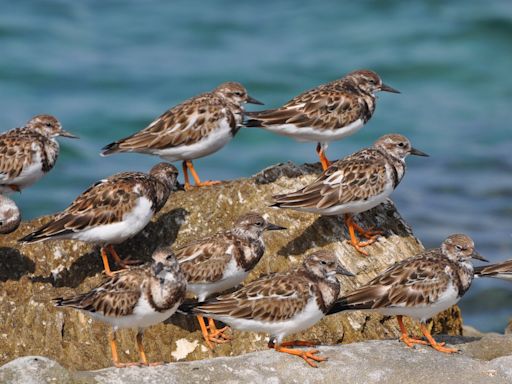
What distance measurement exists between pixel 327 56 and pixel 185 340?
1695 centimetres

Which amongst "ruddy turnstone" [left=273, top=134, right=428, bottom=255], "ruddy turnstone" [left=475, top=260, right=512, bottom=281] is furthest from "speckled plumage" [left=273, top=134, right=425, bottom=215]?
"ruddy turnstone" [left=475, top=260, right=512, bottom=281]

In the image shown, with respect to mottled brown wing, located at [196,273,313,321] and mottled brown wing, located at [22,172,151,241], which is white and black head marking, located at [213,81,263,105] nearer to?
mottled brown wing, located at [22,172,151,241]

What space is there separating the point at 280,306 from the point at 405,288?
41.3 inches

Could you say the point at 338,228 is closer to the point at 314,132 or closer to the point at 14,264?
the point at 314,132

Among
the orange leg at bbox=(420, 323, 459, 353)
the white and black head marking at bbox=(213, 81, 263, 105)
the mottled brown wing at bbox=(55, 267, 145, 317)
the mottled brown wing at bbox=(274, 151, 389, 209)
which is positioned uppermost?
the white and black head marking at bbox=(213, 81, 263, 105)

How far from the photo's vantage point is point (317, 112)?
34.8ft

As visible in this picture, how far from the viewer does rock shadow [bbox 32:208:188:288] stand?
979cm

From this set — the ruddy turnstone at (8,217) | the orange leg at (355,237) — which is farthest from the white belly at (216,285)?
the ruddy turnstone at (8,217)

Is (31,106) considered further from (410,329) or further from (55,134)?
(410,329)

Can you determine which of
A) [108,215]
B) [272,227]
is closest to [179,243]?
[108,215]

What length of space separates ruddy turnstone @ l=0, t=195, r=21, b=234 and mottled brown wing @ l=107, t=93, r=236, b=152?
4.42 feet

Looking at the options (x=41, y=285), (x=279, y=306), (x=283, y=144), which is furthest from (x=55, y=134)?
(x=283, y=144)

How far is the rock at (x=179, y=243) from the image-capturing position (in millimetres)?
9070

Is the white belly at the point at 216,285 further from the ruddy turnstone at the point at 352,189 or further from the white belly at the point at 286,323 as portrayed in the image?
the ruddy turnstone at the point at 352,189
